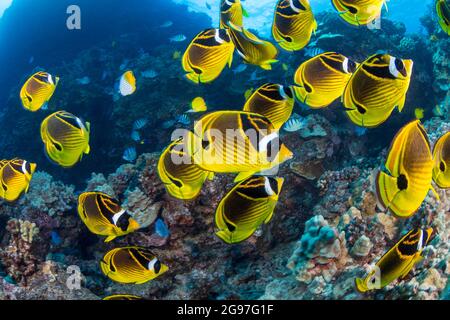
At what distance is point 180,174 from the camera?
2.30m

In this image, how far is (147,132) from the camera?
9078 millimetres

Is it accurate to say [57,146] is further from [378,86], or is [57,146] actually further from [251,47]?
[378,86]

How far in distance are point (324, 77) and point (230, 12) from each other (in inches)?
49.7

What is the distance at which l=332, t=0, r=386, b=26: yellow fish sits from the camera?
2.39 m

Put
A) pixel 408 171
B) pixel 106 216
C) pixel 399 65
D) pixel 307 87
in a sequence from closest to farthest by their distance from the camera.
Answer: pixel 408 171
pixel 399 65
pixel 307 87
pixel 106 216

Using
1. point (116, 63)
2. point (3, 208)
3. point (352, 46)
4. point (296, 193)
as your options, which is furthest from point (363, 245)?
point (116, 63)

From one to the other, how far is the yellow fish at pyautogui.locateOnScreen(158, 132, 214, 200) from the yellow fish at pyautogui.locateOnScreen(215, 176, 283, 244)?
0.32m

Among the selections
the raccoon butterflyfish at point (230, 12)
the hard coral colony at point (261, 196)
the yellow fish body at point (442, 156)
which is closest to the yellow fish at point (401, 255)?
the hard coral colony at point (261, 196)

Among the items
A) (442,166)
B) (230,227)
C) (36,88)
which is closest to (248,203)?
(230,227)

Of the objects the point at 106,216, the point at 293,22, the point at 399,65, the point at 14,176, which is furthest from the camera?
the point at 14,176

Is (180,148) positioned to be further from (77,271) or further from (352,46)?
(352,46)

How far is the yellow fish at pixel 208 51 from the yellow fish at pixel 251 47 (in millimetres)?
91

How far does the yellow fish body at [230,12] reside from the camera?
318 cm

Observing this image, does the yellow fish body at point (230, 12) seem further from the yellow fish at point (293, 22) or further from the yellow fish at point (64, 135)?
the yellow fish at point (64, 135)
